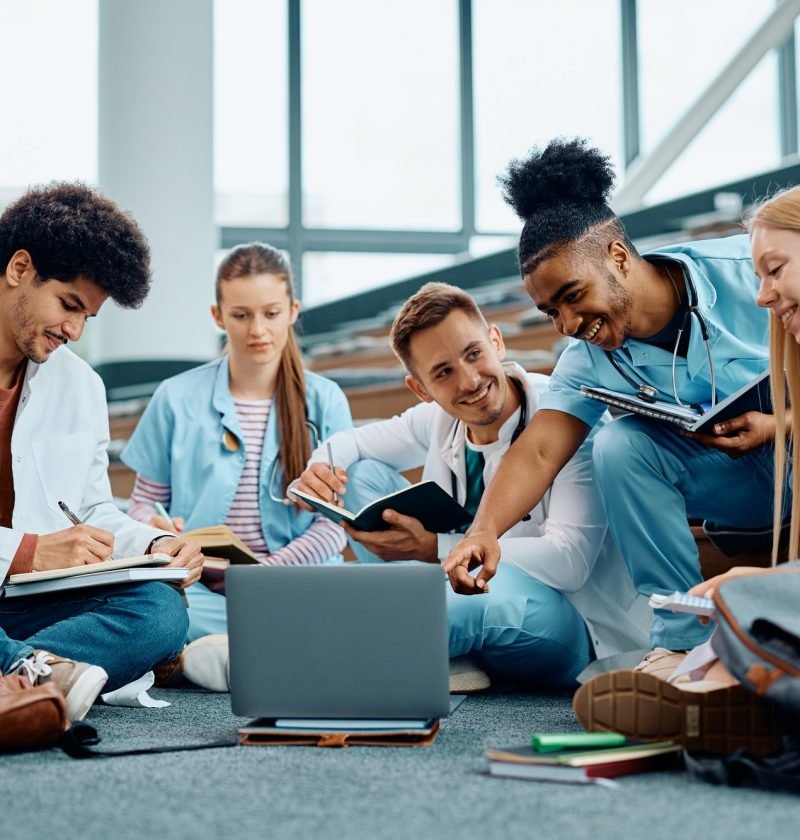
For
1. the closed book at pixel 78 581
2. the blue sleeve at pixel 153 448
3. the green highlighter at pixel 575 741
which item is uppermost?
the blue sleeve at pixel 153 448

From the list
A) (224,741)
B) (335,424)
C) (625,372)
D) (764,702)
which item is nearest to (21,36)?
(335,424)

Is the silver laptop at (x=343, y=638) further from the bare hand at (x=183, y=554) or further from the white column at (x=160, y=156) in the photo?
the white column at (x=160, y=156)

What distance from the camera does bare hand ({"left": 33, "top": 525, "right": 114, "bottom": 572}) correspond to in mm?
1690

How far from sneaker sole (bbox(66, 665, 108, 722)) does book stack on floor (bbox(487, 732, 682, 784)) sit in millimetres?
582

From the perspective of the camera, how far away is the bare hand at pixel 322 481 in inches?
84.4

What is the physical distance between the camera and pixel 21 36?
543cm

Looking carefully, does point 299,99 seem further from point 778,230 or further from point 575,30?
point 778,230

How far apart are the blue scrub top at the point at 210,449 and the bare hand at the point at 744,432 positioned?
1.04m

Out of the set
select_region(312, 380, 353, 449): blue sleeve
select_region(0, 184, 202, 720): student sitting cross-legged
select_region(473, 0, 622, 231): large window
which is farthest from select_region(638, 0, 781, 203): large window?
select_region(0, 184, 202, 720): student sitting cross-legged

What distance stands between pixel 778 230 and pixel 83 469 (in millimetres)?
1201

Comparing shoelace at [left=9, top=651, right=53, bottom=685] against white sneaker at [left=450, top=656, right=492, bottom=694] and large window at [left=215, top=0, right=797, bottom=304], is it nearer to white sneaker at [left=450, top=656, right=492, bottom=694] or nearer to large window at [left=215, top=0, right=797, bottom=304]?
white sneaker at [left=450, top=656, right=492, bottom=694]

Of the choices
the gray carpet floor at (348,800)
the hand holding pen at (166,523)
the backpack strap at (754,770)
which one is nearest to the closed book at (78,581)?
the gray carpet floor at (348,800)

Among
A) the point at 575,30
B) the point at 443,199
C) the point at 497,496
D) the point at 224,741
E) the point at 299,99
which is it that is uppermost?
the point at 575,30

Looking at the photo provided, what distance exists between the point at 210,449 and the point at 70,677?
101 centimetres
